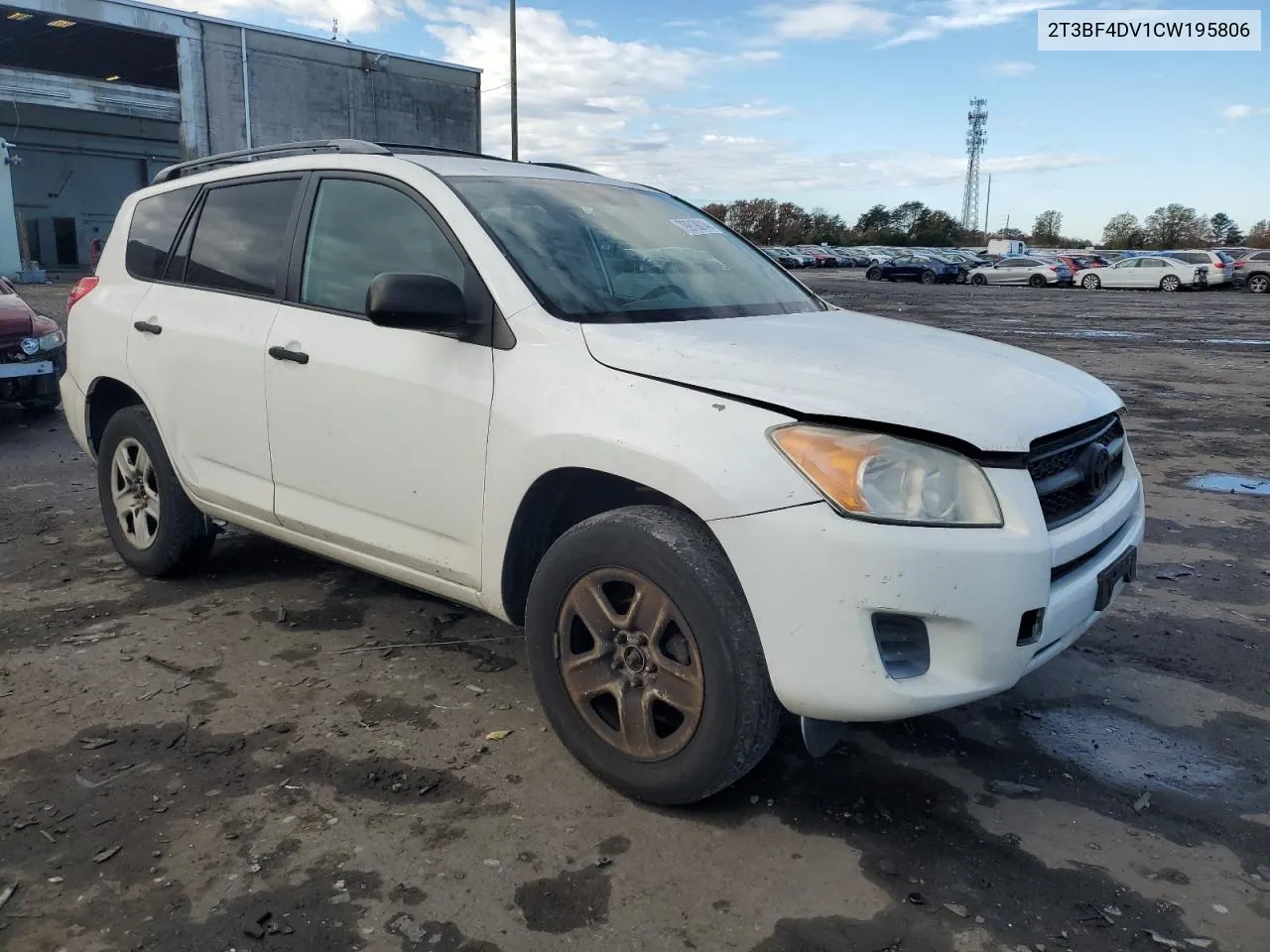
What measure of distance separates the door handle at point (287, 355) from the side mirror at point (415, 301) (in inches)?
24.9

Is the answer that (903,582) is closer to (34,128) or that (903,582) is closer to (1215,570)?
(1215,570)

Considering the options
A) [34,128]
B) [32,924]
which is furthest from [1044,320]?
[34,128]

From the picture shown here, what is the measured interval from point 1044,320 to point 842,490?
20.6 m

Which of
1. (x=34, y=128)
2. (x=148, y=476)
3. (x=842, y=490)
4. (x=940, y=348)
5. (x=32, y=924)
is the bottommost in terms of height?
(x=32, y=924)

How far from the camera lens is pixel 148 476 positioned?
4523 millimetres

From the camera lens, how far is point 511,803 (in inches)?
113

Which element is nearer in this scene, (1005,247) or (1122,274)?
(1122,274)

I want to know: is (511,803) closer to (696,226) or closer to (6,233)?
(696,226)

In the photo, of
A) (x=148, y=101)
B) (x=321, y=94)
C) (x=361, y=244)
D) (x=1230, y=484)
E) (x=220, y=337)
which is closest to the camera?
(x=361, y=244)

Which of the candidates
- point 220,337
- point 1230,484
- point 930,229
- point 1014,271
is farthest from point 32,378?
point 930,229

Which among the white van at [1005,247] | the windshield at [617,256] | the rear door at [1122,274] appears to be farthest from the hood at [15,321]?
the white van at [1005,247]

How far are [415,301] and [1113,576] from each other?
216cm

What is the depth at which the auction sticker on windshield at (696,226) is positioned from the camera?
402 cm

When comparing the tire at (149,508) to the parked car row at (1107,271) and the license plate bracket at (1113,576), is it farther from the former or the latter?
the parked car row at (1107,271)
